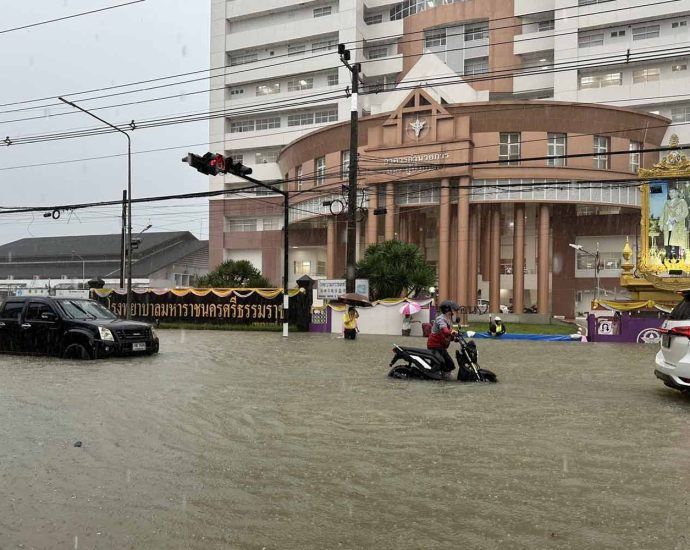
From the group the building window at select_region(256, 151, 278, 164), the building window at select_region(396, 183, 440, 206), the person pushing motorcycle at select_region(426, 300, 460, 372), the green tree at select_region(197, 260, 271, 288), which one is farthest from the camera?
the building window at select_region(256, 151, 278, 164)

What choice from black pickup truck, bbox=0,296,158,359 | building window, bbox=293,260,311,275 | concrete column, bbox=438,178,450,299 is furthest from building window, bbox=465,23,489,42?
black pickup truck, bbox=0,296,158,359

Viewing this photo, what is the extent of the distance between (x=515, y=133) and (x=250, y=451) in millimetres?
38490

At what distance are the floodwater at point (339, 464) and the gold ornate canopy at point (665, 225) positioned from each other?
18512 millimetres

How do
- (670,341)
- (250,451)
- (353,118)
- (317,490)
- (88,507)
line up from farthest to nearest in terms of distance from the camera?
(353,118)
(670,341)
(250,451)
(317,490)
(88,507)

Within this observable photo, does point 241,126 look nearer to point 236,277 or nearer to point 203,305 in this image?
point 236,277

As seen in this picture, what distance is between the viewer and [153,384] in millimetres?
10602

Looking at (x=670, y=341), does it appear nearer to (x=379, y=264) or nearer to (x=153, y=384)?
(x=153, y=384)

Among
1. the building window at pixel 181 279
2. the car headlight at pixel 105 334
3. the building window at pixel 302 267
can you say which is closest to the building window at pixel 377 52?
the building window at pixel 302 267

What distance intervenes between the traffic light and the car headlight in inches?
188

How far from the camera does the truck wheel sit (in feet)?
46.7

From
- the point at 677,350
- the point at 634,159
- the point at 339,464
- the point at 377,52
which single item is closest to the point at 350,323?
the point at 677,350

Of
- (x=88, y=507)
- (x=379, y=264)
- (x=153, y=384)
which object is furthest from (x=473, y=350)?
(x=379, y=264)

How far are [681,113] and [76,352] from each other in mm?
48567

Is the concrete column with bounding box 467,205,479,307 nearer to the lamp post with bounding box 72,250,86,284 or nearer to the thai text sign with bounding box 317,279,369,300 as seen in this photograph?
the thai text sign with bounding box 317,279,369,300
